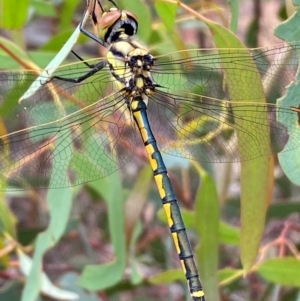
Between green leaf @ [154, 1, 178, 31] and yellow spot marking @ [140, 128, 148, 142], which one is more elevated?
green leaf @ [154, 1, 178, 31]

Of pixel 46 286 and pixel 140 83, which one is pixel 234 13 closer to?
pixel 140 83

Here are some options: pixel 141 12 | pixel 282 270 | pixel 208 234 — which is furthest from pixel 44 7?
pixel 282 270

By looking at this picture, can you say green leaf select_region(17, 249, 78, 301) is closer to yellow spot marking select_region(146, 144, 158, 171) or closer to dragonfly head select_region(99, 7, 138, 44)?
yellow spot marking select_region(146, 144, 158, 171)

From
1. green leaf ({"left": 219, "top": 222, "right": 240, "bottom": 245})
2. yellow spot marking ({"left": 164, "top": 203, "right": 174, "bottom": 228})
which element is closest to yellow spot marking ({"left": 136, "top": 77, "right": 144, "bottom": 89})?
yellow spot marking ({"left": 164, "top": 203, "right": 174, "bottom": 228})

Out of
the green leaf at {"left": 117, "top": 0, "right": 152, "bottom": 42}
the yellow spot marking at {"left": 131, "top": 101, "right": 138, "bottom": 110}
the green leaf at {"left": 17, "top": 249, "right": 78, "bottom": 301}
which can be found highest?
the green leaf at {"left": 117, "top": 0, "right": 152, "bottom": 42}

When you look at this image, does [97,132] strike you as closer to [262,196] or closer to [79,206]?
[262,196]

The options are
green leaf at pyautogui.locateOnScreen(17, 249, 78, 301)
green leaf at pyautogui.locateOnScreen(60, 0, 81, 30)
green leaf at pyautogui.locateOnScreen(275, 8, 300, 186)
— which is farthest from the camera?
green leaf at pyautogui.locateOnScreen(60, 0, 81, 30)
